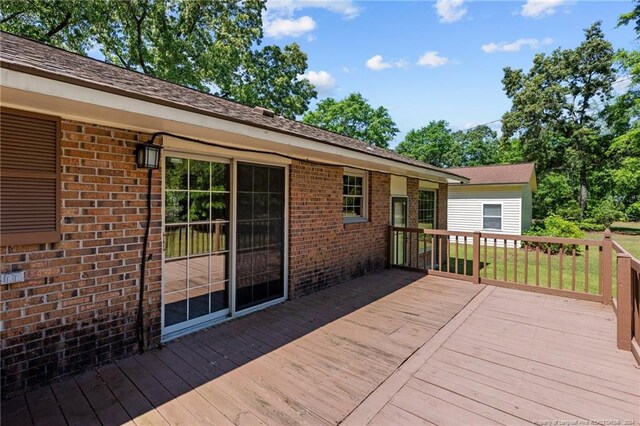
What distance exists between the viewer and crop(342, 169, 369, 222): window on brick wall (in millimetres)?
7094

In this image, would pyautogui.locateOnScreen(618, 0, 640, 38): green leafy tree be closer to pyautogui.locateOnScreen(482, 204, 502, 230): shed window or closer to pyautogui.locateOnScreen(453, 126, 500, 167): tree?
pyautogui.locateOnScreen(482, 204, 502, 230): shed window

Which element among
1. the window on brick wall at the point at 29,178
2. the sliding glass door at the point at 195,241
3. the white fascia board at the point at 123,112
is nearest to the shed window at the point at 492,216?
the white fascia board at the point at 123,112

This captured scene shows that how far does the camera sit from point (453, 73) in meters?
10.0

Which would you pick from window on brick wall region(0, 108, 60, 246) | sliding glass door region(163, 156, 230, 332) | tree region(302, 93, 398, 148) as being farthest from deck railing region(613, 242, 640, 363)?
tree region(302, 93, 398, 148)

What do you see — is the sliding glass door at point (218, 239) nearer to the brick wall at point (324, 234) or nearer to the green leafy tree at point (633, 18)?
the brick wall at point (324, 234)

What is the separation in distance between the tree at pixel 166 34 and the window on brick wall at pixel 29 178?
14.9m

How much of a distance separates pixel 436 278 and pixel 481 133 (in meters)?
34.0

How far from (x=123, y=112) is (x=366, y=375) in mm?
3219

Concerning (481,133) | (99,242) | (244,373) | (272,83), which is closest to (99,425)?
(244,373)

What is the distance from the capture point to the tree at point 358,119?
1175 inches

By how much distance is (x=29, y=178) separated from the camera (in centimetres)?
270

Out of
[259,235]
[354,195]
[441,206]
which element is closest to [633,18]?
[441,206]

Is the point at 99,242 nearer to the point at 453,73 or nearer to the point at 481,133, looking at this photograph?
the point at 453,73

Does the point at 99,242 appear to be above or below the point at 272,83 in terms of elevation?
below
